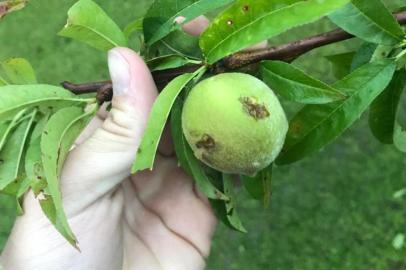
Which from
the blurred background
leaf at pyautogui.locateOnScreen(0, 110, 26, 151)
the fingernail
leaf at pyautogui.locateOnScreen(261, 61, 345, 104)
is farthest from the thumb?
the blurred background

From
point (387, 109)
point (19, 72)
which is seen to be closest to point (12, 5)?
point (19, 72)

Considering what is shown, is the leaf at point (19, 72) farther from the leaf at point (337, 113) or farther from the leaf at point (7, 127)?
the leaf at point (337, 113)

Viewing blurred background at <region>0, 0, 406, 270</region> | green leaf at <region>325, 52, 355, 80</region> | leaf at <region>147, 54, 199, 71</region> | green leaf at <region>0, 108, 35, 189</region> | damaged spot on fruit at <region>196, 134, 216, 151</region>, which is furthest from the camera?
blurred background at <region>0, 0, 406, 270</region>

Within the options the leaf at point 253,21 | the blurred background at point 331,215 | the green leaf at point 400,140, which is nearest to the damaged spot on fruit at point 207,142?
the leaf at point 253,21

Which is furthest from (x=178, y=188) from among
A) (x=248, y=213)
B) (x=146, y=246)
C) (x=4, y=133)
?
(x=248, y=213)

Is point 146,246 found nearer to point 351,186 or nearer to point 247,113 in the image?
point 247,113

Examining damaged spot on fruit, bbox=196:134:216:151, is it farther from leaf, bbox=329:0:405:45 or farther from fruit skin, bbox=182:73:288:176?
leaf, bbox=329:0:405:45
